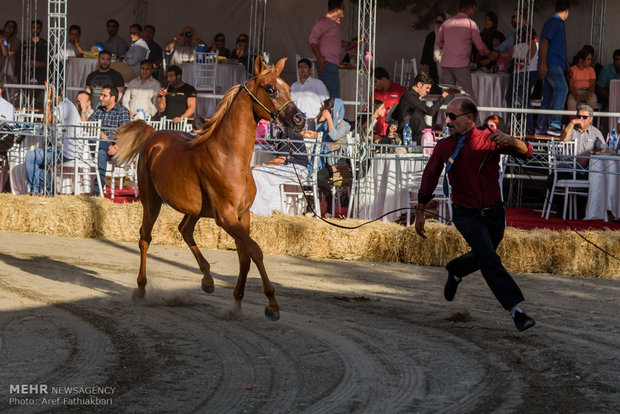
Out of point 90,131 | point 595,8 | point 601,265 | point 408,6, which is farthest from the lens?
point 408,6

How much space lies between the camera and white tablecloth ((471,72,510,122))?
1577 centimetres

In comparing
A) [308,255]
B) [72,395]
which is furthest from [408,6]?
[72,395]

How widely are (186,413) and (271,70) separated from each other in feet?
11.3

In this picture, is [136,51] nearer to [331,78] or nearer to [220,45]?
[220,45]

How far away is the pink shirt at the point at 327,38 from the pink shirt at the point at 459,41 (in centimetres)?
184

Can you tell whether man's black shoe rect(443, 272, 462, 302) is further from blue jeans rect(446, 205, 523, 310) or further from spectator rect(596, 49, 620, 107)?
spectator rect(596, 49, 620, 107)

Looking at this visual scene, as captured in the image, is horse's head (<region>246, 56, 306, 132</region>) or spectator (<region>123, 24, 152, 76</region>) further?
spectator (<region>123, 24, 152, 76</region>)

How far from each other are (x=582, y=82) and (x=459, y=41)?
2.26 m

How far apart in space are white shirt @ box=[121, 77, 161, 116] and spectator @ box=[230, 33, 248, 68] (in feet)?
8.01

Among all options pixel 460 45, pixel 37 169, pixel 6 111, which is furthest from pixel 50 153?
pixel 460 45

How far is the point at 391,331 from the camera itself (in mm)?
6754

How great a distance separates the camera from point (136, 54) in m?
18.3

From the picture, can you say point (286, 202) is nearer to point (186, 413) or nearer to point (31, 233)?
point (31, 233)

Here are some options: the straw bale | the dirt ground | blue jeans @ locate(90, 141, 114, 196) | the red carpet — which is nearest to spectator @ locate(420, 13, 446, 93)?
the red carpet
